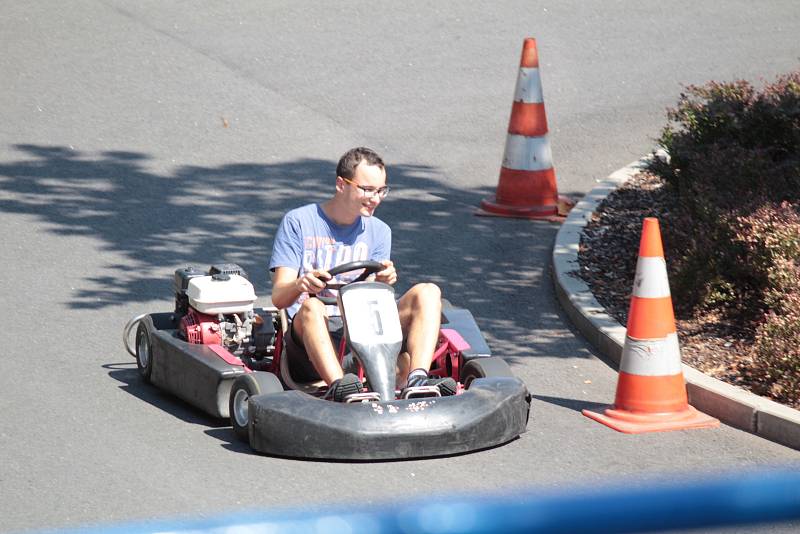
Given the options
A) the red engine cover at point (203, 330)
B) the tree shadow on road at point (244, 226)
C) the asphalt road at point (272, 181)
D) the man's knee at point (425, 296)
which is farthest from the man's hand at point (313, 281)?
the tree shadow on road at point (244, 226)

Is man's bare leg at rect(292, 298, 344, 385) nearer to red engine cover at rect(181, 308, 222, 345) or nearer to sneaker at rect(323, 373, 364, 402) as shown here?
sneaker at rect(323, 373, 364, 402)

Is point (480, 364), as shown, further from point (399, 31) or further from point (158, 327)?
point (399, 31)

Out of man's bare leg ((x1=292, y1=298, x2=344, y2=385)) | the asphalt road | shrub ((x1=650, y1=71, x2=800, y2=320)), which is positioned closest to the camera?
the asphalt road

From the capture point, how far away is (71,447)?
543 cm

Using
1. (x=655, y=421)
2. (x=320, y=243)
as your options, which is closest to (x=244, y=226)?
(x=320, y=243)

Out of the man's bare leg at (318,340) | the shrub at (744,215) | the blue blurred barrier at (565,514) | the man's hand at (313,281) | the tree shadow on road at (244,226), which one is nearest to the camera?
the blue blurred barrier at (565,514)

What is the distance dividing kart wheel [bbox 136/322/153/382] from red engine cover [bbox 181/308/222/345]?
0.30 m

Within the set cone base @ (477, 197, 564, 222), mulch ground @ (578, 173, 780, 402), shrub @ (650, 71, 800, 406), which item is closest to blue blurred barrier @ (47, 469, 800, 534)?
shrub @ (650, 71, 800, 406)

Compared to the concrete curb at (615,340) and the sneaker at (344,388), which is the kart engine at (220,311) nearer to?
the sneaker at (344,388)


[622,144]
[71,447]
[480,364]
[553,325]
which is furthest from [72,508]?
[622,144]

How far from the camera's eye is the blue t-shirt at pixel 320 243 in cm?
588

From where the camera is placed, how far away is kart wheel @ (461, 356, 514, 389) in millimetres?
5727

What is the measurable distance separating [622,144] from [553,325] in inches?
159

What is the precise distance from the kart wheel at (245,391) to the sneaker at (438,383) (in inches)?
23.1
